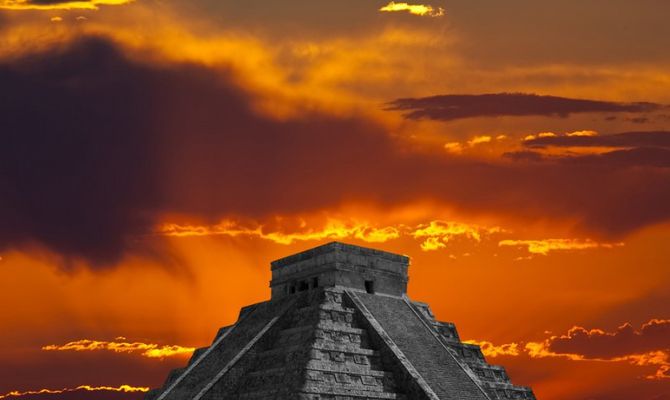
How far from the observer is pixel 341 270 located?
130 feet

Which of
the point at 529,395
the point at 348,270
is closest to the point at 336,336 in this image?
the point at 348,270

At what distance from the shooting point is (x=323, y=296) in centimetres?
3834

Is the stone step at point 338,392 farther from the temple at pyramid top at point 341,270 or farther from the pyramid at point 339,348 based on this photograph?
the temple at pyramid top at point 341,270

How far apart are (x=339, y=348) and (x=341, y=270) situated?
4.93 metres

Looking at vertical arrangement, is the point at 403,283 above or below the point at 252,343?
above

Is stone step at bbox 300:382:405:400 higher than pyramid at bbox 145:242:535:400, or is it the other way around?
pyramid at bbox 145:242:535:400

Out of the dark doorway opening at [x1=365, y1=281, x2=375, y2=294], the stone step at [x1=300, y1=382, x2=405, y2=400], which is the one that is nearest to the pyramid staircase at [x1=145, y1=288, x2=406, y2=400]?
the stone step at [x1=300, y1=382, x2=405, y2=400]

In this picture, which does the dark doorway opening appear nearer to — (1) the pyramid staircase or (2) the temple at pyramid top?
(2) the temple at pyramid top

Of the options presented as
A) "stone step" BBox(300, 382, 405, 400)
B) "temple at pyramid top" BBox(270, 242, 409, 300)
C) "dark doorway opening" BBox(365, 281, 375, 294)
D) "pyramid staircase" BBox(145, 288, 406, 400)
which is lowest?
"stone step" BBox(300, 382, 405, 400)

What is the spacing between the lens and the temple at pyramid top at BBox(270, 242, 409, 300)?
39.6m

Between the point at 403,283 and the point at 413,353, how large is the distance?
4.92m

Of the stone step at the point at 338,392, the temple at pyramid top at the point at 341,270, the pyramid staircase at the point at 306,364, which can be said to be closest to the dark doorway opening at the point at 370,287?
the temple at pyramid top at the point at 341,270

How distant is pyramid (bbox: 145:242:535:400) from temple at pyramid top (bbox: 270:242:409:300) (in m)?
0.04

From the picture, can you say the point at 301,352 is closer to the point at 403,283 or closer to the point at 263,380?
the point at 263,380
